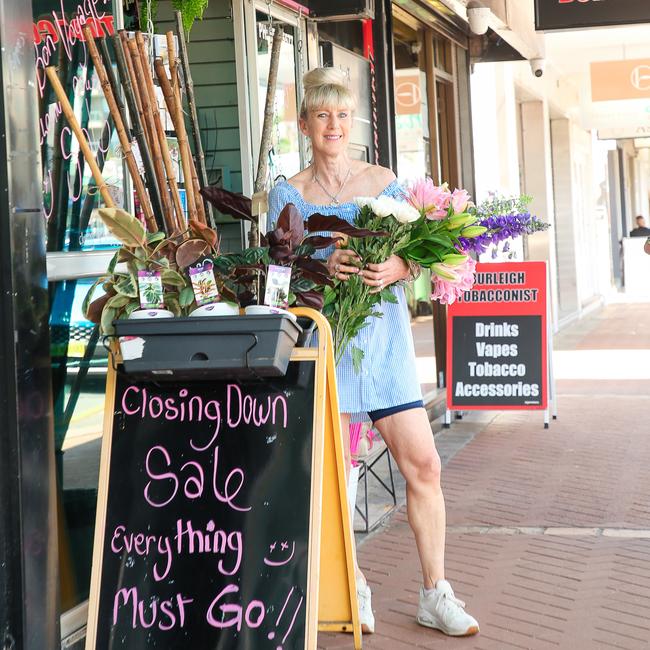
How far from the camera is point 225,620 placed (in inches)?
119

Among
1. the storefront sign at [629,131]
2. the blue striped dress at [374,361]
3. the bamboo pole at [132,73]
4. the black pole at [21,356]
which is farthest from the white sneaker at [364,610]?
the storefront sign at [629,131]

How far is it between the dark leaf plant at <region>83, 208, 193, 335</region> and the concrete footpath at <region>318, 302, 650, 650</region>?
148cm

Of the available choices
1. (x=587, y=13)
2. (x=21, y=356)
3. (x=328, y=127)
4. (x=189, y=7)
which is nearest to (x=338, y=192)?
(x=328, y=127)

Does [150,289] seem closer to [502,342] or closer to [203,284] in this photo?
[203,284]

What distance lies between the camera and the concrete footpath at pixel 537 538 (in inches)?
154

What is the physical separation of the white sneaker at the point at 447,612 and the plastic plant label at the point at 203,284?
146 cm

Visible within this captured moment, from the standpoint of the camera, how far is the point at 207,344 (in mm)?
2854

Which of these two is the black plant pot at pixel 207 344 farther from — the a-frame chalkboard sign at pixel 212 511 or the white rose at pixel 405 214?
the white rose at pixel 405 214

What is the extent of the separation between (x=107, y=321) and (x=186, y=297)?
22cm

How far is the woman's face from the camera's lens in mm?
3602

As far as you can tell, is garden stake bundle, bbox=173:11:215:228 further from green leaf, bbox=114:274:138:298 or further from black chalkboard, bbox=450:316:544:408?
black chalkboard, bbox=450:316:544:408

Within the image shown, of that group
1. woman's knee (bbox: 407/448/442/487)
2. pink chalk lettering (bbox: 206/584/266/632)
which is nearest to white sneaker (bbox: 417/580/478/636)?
woman's knee (bbox: 407/448/442/487)

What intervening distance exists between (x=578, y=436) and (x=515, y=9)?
3226 mm

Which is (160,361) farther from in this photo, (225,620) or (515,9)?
(515,9)
